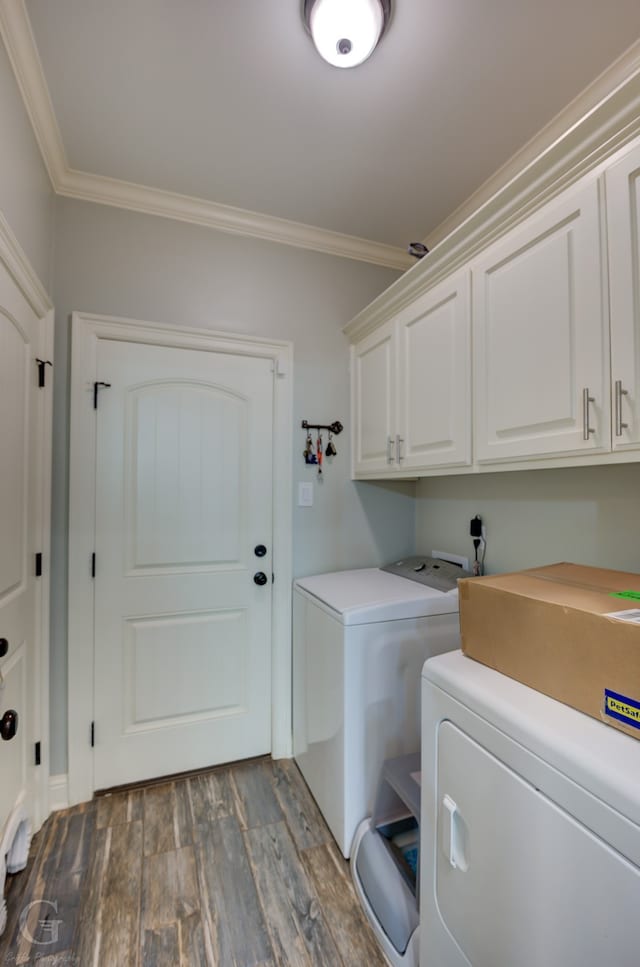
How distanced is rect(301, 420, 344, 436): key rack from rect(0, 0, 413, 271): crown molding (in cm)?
93

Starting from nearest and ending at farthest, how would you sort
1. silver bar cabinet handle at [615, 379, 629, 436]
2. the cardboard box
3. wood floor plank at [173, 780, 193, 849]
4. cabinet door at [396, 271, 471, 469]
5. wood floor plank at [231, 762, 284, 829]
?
the cardboard box, silver bar cabinet handle at [615, 379, 629, 436], cabinet door at [396, 271, 471, 469], wood floor plank at [173, 780, 193, 849], wood floor plank at [231, 762, 284, 829]

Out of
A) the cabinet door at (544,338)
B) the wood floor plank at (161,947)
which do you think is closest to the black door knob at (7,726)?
the wood floor plank at (161,947)

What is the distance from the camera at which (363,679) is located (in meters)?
1.52

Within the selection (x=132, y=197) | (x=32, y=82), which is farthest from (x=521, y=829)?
(x=132, y=197)

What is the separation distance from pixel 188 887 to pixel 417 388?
1991 mm

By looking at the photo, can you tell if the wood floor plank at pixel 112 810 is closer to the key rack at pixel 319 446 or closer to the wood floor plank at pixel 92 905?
the wood floor plank at pixel 92 905

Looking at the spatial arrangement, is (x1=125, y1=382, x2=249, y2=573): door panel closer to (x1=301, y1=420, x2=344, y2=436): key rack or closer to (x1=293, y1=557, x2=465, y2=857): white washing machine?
(x1=301, y1=420, x2=344, y2=436): key rack

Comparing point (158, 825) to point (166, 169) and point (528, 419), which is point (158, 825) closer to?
point (528, 419)

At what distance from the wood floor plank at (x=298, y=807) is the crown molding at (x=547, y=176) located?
2187mm

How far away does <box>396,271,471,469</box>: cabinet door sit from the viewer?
1.49 m

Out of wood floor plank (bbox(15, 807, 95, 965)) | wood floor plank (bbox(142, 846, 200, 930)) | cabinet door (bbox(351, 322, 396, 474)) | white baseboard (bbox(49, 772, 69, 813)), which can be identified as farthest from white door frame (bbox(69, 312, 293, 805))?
cabinet door (bbox(351, 322, 396, 474))

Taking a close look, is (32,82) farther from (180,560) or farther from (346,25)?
(180,560)

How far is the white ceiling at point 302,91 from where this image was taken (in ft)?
3.88

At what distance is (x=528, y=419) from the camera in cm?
123
